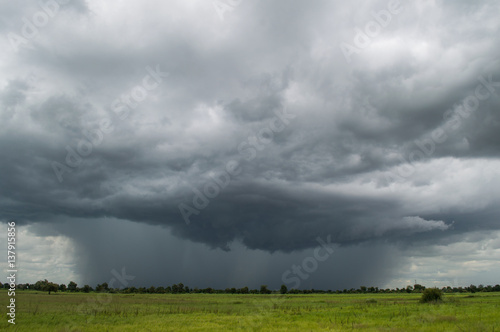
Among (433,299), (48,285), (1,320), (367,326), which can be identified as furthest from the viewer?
(48,285)

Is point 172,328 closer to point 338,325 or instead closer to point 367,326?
point 338,325

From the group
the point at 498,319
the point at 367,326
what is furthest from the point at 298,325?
the point at 498,319

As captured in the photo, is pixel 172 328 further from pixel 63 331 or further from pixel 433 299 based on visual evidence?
pixel 433 299

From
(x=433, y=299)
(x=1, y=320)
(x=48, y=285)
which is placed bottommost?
(x=48, y=285)

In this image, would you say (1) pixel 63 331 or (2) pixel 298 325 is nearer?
(1) pixel 63 331

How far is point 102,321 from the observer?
38.3m

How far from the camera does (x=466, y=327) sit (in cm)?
2833

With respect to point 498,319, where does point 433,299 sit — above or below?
below

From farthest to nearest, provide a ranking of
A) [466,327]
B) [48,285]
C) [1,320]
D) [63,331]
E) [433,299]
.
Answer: [48,285]
[433,299]
[1,320]
[63,331]
[466,327]

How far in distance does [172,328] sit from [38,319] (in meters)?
19.0

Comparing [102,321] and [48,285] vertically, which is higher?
[102,321]

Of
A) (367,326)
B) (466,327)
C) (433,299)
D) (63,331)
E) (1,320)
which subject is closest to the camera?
(466,327)

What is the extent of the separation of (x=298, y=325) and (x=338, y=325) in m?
4.01

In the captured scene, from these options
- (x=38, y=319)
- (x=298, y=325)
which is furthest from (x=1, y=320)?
(x=298, y=325)
